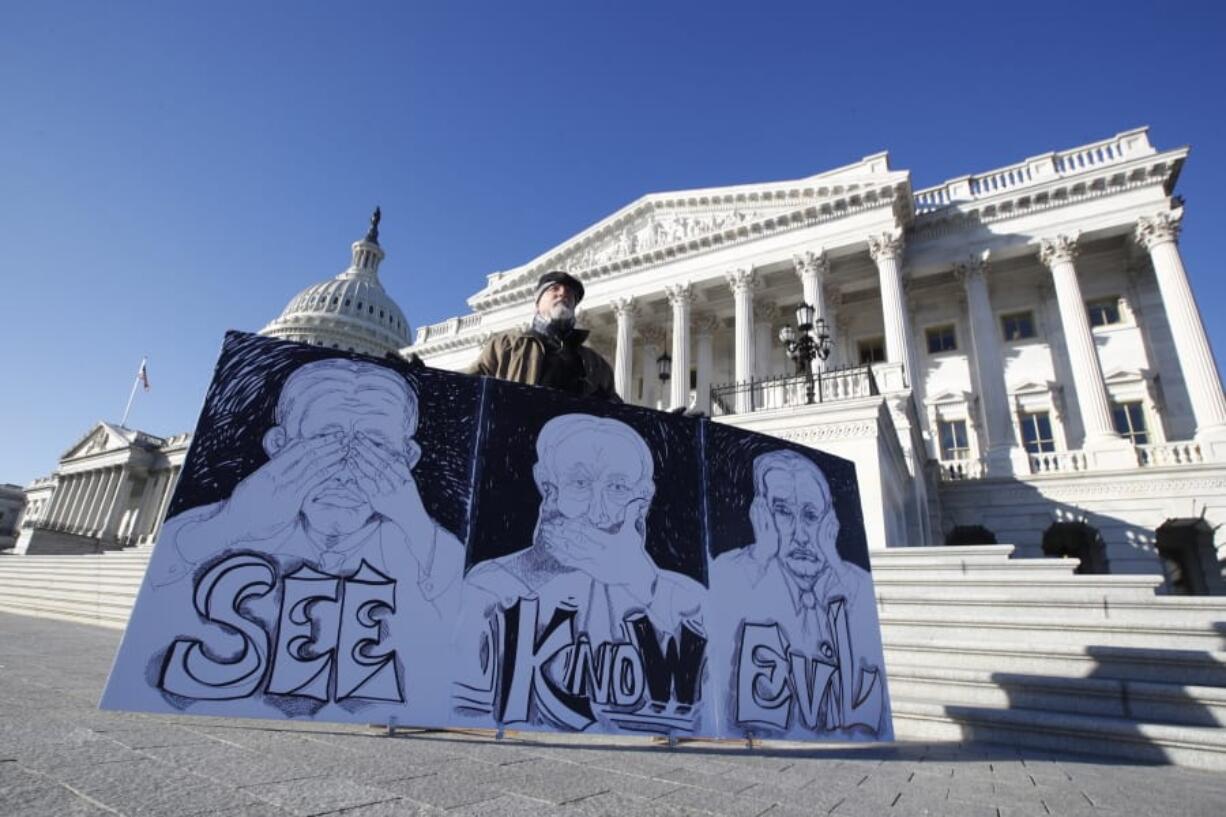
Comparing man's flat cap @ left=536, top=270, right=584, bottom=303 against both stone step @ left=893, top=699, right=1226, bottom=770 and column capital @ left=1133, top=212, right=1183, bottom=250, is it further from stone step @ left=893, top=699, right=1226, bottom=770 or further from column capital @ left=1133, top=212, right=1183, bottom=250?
column capital @ left=1133, top=212, right=1183, bottom=250

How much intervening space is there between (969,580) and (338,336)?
86.5 m

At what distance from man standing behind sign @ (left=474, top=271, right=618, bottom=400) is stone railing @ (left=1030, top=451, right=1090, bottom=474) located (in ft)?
72.4

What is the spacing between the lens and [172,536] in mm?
2777

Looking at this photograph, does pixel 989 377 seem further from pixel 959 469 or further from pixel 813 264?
pixel 813 264

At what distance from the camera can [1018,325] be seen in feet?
89.5

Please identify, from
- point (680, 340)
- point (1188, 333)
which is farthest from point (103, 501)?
point (1188, 333)

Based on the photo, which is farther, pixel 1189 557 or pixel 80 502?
pixel 80 502

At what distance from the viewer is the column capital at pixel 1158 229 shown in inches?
869

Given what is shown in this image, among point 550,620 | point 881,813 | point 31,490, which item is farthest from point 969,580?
point 31,490

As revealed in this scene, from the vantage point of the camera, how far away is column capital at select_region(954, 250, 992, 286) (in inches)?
990

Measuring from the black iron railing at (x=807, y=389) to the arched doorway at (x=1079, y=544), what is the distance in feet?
35.6

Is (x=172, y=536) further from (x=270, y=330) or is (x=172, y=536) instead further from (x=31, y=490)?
(x=31, y=490)

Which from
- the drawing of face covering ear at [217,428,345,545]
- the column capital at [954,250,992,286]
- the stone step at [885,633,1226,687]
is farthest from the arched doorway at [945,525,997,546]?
the drawing of face covering ear at [217,428,345,545]

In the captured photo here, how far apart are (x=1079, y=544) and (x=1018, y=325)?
35.2ft
